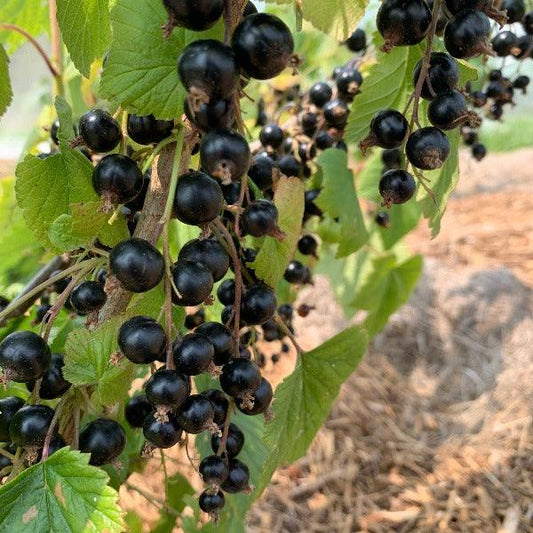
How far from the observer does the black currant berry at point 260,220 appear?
21.1 inches

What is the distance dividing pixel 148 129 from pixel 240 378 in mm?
234

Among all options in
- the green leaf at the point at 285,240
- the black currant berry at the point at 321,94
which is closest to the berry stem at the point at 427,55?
the green leaf at the point at 285,240

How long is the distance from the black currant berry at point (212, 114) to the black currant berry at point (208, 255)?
0.38ft

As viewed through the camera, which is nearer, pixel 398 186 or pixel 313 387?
pixel 398 186

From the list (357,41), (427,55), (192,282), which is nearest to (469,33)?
(427,55)

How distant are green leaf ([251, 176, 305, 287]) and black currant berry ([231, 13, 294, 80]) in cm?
19

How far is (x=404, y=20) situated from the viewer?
1.69ft

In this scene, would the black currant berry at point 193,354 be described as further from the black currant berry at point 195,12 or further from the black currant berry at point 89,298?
the black currant berry at point 195,12

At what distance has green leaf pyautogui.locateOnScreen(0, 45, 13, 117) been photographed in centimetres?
69

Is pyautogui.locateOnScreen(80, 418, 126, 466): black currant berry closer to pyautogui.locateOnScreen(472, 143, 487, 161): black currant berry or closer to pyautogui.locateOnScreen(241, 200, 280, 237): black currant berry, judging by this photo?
pyautogui.locateOnScreen(241, 200, 280, 237): black currant berry

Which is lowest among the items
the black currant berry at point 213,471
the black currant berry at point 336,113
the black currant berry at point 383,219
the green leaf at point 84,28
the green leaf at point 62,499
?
the green leaf at point 62,499

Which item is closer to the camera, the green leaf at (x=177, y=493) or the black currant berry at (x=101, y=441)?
the black currant berry at (x=101, y=441)

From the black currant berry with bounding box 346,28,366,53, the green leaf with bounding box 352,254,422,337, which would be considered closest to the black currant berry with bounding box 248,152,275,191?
the black currant berry with bounding box 346,28,366,53

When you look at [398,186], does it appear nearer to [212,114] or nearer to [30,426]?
[212,114]
